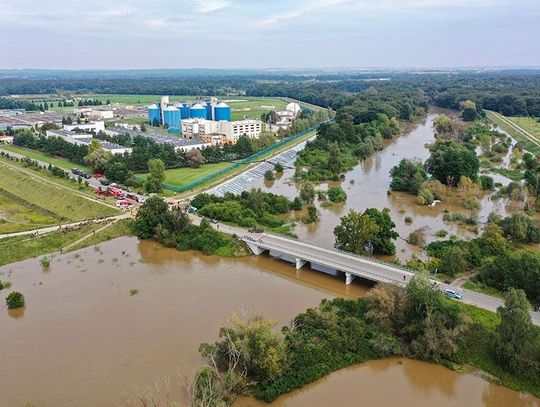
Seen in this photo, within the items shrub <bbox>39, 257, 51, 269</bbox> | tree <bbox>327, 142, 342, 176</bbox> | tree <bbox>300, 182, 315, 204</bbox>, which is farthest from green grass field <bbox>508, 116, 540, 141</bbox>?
shrub <bbox>39, 257, 51, 269</bbox>

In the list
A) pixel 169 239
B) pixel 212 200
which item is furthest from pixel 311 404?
pixel 212 200

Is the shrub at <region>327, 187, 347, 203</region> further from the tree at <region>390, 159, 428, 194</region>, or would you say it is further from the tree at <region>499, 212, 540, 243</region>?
the tree at <region>499, 212, 540, 243</region>

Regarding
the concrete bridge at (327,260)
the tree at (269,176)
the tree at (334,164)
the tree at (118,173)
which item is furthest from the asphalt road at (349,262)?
the tree at (334,164)

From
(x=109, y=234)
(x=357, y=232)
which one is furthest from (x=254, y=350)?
(x=109, y=234)

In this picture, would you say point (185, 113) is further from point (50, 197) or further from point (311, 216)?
point (311, 216)

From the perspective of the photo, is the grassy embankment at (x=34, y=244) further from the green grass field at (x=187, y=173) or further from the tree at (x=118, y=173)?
the green grass field at (x=187, y=173)
